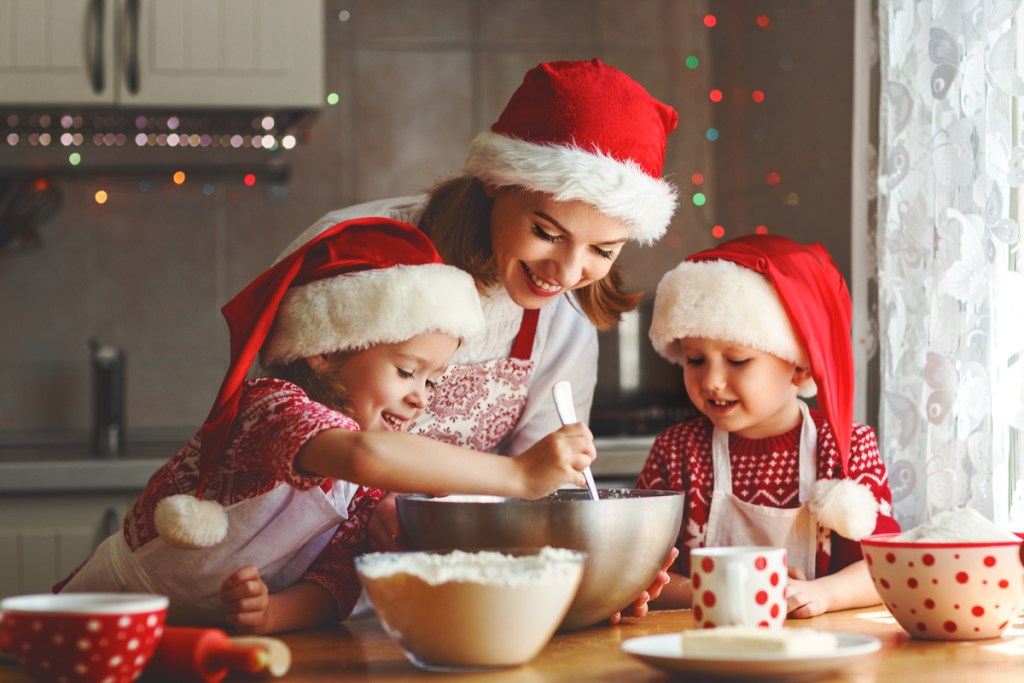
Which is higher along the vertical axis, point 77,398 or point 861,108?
point 861,108

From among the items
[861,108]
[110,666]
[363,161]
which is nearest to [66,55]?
[363,161]

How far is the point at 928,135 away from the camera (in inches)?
74.5

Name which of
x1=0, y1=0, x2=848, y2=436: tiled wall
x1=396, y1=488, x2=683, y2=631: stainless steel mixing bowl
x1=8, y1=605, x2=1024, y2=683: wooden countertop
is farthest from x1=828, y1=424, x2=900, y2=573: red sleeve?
x1=0, y1=0, x2=848, y2=436: tiled wall

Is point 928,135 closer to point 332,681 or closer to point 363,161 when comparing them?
point 332,681

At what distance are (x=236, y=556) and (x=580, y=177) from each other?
1.98 feet

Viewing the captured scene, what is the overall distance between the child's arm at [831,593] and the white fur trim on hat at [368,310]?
0.46m

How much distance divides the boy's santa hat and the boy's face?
2 cm

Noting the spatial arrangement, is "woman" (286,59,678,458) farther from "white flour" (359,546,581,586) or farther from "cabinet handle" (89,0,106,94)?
"cabinet handle" (89,0,106,94)

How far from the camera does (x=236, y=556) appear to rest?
1.30 meters

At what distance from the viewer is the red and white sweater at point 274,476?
1094 mm

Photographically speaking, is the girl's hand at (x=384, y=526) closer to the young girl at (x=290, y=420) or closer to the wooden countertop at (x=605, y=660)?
the young girl at (x=290, y=420)

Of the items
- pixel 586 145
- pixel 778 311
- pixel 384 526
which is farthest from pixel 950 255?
pixel 384 526

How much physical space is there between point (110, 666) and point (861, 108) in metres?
1.77

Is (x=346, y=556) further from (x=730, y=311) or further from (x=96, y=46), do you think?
(x=96, y=46)
